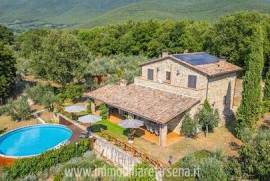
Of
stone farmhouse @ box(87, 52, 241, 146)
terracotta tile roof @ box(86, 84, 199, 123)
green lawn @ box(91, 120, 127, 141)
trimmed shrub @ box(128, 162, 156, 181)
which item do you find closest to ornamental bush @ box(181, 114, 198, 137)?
stone farmhouse @ box(87, 52, 241, 146)

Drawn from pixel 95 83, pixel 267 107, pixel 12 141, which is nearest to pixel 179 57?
pixel 267 107

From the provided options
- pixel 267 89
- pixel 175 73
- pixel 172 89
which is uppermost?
pixel 175 73

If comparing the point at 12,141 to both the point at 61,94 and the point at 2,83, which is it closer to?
the point at 61,94

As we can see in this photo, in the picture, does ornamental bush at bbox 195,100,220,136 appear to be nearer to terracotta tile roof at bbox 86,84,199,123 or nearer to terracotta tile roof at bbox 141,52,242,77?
terracotta tile roof at bbox 86,84,199,123

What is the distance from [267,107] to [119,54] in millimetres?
39515

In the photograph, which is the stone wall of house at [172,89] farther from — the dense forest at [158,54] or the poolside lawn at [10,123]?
the poolside lawn at [10,123]

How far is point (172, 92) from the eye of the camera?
3359cm

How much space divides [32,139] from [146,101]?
13564 millimetres

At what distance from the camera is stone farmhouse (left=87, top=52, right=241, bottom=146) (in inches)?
1201

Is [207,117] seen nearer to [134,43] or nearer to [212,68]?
[212,68]

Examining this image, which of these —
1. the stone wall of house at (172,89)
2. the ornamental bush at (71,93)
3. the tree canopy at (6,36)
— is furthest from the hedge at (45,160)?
the tree canopy at (6,36)

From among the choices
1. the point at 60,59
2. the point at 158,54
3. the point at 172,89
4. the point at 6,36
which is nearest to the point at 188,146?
the point at 172,89

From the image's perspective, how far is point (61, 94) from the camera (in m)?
42.7

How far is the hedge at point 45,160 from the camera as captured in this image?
23606mm
